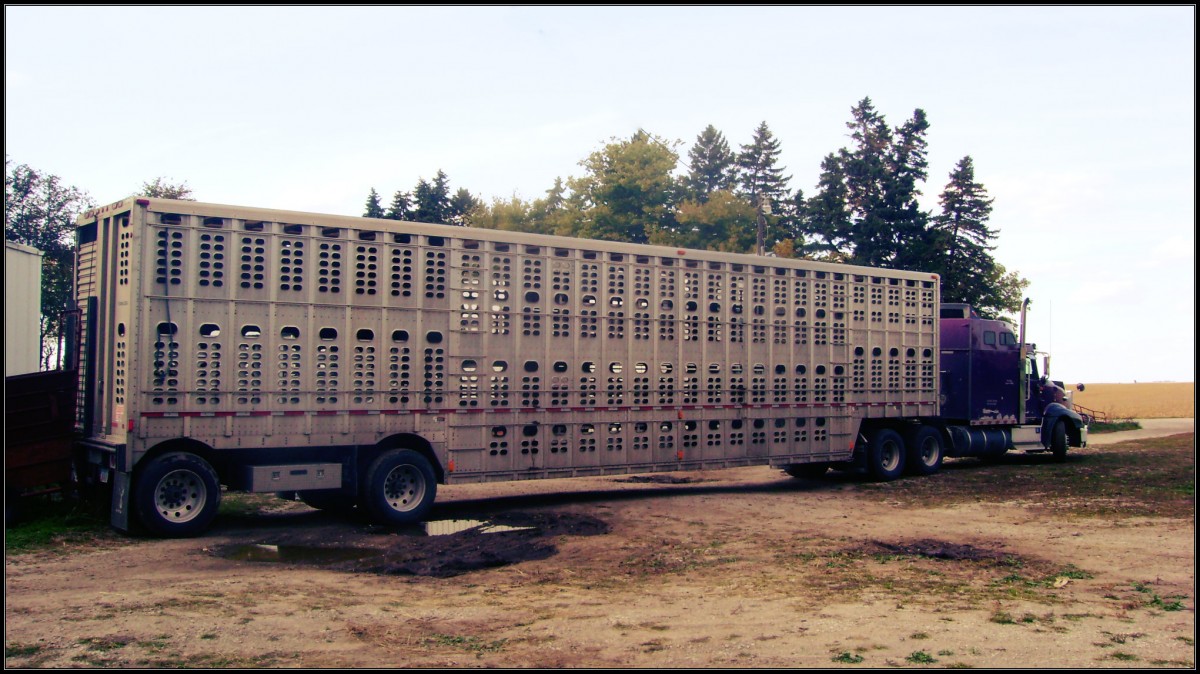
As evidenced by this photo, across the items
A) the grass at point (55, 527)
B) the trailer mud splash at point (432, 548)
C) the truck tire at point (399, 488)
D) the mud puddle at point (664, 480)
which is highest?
the truck tire at point (399, 488)

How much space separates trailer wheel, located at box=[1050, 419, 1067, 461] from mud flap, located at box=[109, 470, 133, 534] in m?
22.0

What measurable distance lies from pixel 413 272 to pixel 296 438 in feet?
10.0

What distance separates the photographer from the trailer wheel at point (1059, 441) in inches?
992

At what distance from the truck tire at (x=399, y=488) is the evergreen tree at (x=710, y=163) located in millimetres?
84921

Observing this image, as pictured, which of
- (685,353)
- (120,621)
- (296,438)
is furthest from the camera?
(685,353)

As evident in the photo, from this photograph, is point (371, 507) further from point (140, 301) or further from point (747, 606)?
point (747, 606)

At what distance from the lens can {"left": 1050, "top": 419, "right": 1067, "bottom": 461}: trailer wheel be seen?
2519cm

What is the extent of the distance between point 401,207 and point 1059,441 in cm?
4257

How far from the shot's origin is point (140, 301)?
13.0 meters

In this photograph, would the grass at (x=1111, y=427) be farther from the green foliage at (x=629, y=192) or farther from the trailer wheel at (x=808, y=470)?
the green foliage at (x=629, y=192)

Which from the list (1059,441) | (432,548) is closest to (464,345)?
(432,548)

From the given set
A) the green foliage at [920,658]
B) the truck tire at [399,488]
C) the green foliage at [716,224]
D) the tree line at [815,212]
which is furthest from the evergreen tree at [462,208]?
the green foliage at [920,658]

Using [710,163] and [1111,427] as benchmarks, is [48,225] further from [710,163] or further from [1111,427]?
[710,163]

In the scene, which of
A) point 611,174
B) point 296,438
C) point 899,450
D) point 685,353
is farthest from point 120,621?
point 611,174
